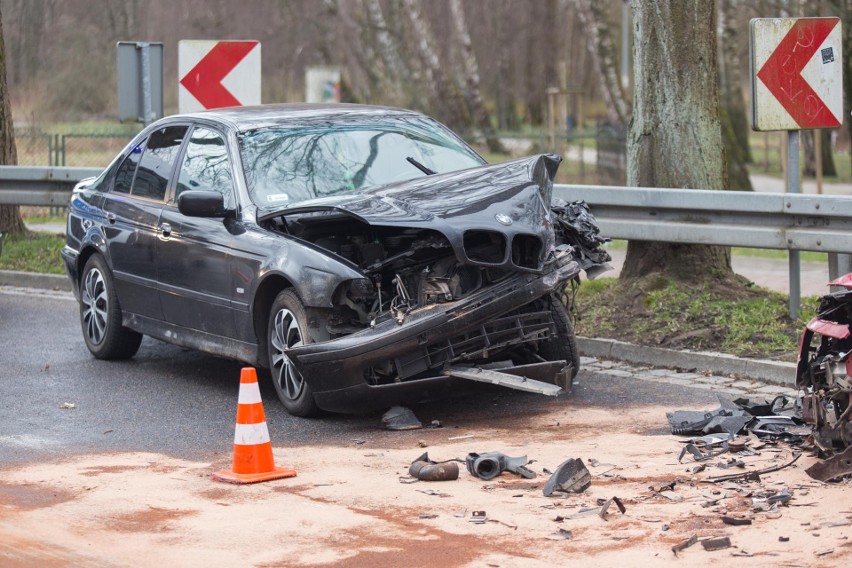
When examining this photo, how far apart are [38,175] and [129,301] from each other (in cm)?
546

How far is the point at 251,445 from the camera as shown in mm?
6672

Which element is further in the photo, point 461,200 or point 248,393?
point 461,200

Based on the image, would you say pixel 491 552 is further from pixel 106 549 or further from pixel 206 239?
pixel 206 239

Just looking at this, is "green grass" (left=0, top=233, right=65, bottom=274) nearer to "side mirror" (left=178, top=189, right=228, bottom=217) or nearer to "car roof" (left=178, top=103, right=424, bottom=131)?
"car roof" (left=178, top=103, right=424, bottom=131)

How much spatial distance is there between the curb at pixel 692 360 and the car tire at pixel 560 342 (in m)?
1.24

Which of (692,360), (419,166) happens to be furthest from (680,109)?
(419,166)

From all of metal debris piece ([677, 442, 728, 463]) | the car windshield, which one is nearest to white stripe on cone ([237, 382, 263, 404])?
the car windshield

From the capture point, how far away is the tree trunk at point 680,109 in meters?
10.5

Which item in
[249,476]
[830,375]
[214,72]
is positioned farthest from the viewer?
[214,72]

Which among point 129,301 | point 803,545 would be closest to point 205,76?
point 129,301

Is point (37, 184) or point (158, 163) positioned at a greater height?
point (158, 163)

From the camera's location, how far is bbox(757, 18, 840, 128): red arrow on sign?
9.88m

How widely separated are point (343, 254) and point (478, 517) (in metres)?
2.57

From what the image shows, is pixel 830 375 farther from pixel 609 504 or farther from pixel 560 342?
pixel 560 342
